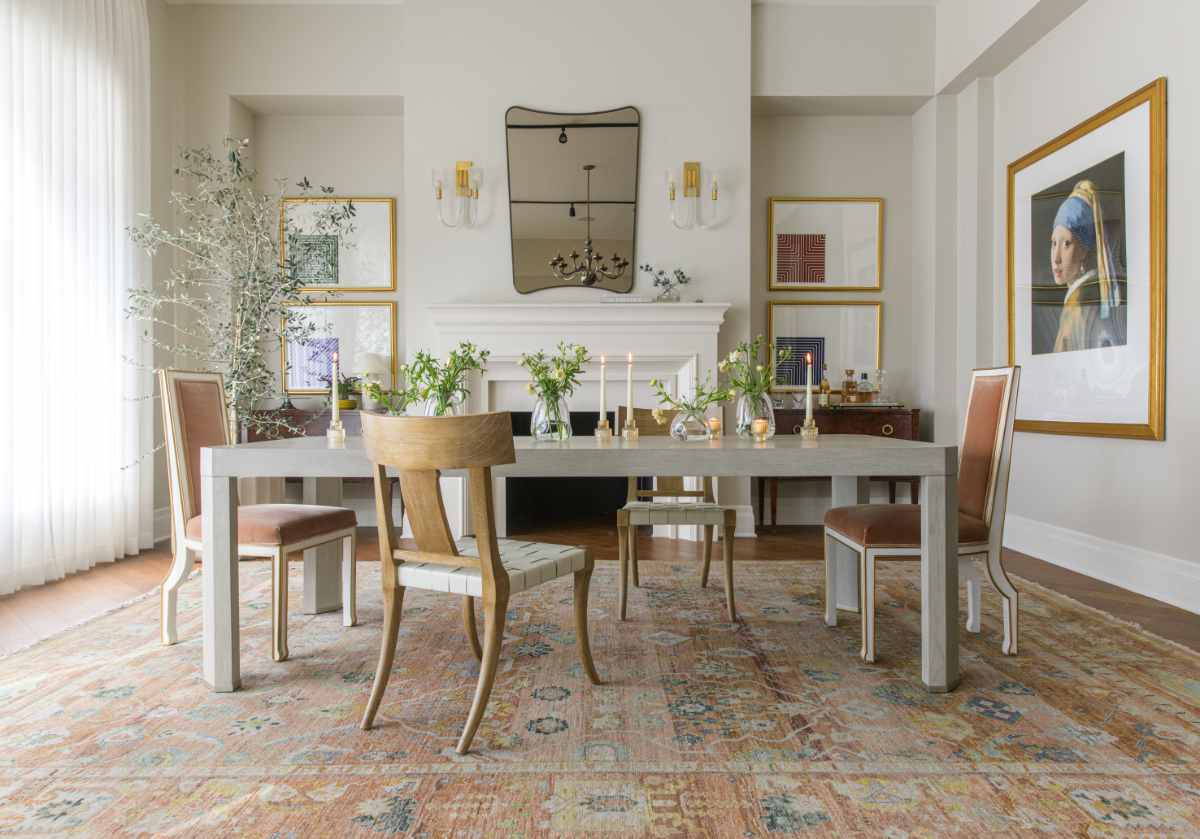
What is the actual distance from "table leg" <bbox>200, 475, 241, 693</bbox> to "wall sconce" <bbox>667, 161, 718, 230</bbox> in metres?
3.58

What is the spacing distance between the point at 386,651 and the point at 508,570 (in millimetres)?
378

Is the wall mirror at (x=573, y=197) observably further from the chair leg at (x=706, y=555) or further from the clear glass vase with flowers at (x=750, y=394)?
the clear glass vase with flowers at (x=750, y=394)

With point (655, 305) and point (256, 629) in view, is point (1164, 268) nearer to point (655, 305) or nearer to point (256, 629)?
point (655, 305)

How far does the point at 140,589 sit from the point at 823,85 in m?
5.01

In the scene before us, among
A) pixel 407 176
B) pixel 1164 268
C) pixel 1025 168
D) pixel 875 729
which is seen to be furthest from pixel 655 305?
pixel 875 729

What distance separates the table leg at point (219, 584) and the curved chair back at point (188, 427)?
12.0 inches

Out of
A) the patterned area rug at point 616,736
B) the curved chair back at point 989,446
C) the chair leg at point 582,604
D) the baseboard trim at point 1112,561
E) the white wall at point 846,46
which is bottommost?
the patterned area rug at point 616,736

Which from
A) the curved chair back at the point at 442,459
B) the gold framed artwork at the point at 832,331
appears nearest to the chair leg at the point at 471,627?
the curved chair back at the point at 442,459

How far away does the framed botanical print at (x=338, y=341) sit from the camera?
555 centimetres

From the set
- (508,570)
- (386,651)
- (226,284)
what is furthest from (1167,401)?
(226,284)

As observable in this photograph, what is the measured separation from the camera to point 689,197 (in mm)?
5094

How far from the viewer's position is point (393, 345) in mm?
5633

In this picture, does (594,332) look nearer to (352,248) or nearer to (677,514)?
(352,248)

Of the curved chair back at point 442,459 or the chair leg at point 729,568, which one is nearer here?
the curved chair back at point 442,459
